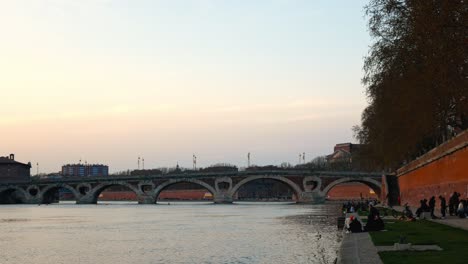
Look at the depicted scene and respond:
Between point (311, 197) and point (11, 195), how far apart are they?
7852 cm

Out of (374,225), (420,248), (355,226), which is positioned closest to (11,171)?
(355,226)

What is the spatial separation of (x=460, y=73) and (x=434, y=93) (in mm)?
7287

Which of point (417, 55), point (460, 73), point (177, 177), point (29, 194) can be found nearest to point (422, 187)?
point (417, 55)

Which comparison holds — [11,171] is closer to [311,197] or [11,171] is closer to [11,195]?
[11,195]

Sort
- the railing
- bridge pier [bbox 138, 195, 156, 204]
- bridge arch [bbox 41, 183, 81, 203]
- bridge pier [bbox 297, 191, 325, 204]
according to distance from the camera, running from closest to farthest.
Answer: the railing → bridge pier [bbox 297, 191, 325, 204] → bridge pier [bbox 138, 195, 156, 204] → bridge arch [bbox 41, 183, 81, 203]

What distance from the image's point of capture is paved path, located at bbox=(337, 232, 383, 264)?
17684mm

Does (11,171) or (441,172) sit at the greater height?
(11,171)

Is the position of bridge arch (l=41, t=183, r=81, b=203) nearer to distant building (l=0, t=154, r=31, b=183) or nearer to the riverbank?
distant building (l=0, t=154, r=31, b=183)

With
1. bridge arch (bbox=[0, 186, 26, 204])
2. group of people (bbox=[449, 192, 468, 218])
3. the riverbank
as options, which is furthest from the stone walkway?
bridge arch (bbox=[0, 186, 26, 204])

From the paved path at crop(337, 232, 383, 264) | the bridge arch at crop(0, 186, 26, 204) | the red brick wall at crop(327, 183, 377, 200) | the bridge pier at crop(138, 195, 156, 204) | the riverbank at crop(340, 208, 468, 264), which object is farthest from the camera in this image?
the red brick wall at crop(327, 183, 377, 200)

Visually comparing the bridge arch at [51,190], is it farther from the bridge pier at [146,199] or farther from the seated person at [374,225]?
the seated person at [374,225]

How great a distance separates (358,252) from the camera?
65.1 ft

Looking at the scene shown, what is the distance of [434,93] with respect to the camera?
32906 millimetres

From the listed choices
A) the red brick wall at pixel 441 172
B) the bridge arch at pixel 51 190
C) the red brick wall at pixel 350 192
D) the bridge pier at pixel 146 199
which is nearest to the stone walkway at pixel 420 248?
the red brick wall at pixel 441 172
